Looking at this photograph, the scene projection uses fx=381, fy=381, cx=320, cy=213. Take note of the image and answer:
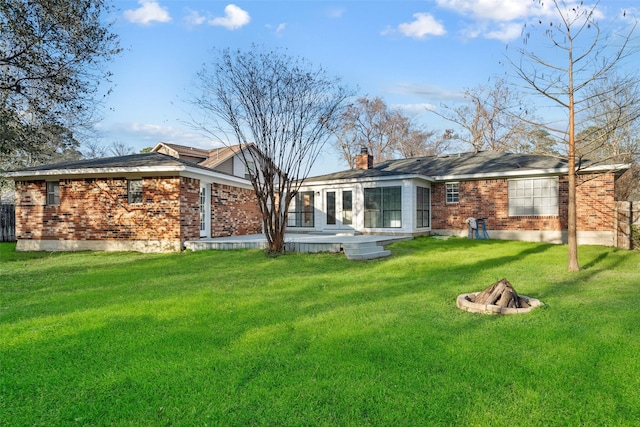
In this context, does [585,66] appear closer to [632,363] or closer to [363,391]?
[632,363]

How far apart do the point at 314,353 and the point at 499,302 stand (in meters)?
2.73

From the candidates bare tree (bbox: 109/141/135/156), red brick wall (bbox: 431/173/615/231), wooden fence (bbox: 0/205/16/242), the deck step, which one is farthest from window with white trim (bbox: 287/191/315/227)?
bare tree (bbox: 109/141/135/156)

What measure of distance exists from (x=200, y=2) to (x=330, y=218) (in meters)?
9.09

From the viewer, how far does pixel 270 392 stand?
2.78m

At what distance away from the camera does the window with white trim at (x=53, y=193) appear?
1239cm

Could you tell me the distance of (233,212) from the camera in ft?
47.5

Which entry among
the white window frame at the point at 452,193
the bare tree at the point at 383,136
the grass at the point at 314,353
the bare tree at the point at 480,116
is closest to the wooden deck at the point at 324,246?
the grass at the point at 314,353

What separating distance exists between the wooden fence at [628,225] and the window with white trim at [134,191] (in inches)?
585

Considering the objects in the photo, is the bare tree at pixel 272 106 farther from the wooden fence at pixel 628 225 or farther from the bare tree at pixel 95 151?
the bare tree at pixel 95 151

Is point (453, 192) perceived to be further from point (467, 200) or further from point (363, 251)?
point (363, 251)

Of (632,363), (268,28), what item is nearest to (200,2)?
(268,28)

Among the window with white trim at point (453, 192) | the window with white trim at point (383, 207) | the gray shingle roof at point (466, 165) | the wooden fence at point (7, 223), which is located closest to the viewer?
the gray shingle roof at point (466, 165)

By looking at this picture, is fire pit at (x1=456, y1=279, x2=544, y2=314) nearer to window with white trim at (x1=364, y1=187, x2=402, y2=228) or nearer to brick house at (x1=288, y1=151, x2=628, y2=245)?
A: brick house at (x1=288, y1=151, x2=628, y2=245)

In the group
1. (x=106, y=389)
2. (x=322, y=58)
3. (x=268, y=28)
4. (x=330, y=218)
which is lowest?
(x=106, y=389)
